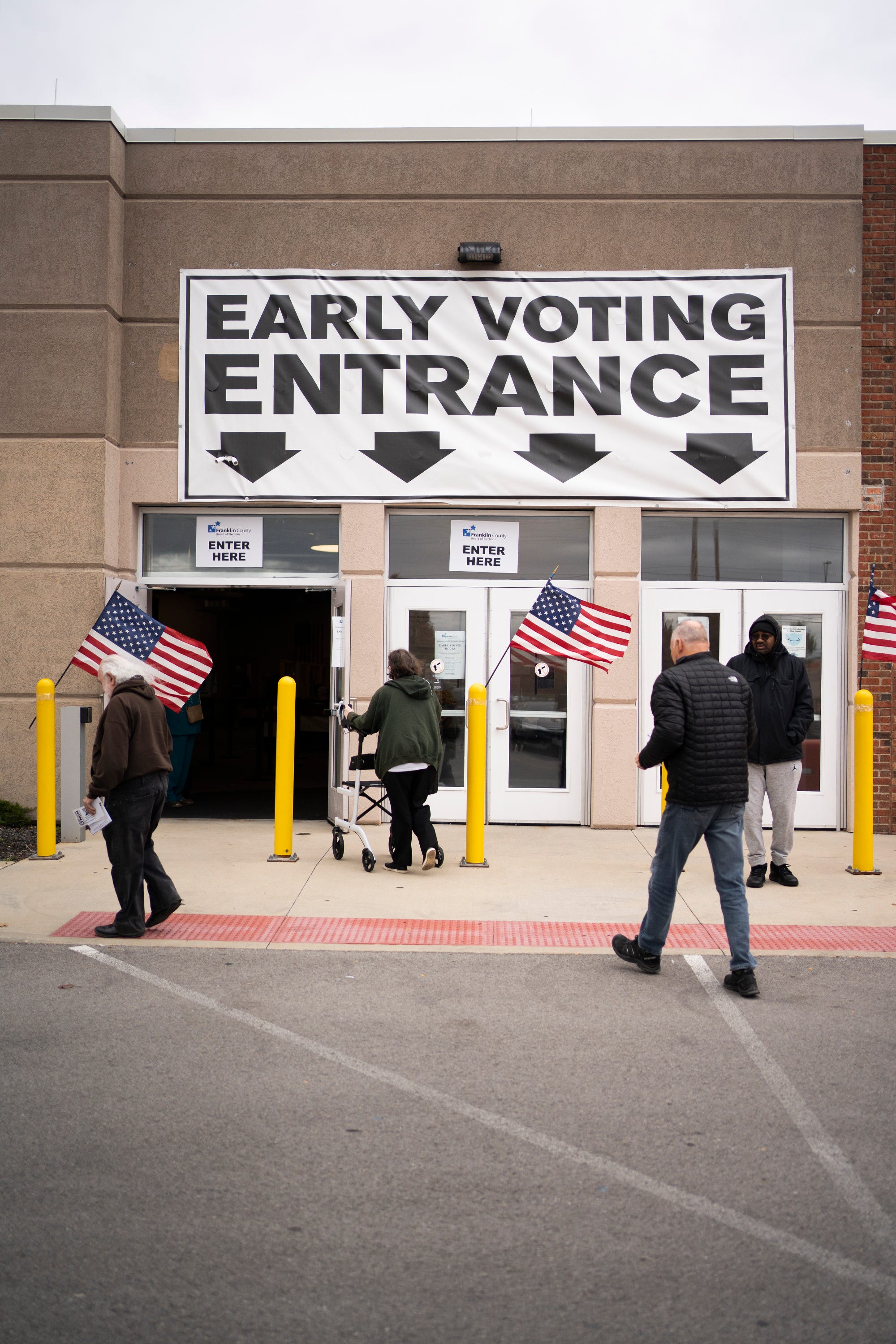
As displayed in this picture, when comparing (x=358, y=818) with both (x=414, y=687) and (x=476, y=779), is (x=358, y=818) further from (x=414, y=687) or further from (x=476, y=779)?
(x=414, y=687)

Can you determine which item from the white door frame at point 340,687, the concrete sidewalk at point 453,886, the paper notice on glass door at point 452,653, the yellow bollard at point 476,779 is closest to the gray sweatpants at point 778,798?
the concrete sidewalk at point 453,886

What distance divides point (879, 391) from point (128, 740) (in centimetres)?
795

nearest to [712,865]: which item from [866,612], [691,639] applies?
[691,639]

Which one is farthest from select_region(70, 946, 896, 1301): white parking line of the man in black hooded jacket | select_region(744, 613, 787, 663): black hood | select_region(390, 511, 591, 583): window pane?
select_region(390, 511, 591, 583): window pane

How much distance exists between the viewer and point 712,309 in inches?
423

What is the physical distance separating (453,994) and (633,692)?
5422mm

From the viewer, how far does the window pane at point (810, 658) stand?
1073cm

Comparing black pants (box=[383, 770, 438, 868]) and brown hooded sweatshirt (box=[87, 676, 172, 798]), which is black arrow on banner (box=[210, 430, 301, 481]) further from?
brown hooded sweatshirt (box=[87, 676, 172, 798])

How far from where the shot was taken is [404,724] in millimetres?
8391

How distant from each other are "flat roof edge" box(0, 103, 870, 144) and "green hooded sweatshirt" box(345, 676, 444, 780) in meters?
5.67

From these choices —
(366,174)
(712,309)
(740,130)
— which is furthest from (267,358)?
(740,130)

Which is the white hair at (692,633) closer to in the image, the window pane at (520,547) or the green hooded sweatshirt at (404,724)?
the green hooded sweatshirt at (404,724)

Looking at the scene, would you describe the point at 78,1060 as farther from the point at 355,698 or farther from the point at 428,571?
the point at 428,571

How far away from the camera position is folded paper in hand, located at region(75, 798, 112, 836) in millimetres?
6539
